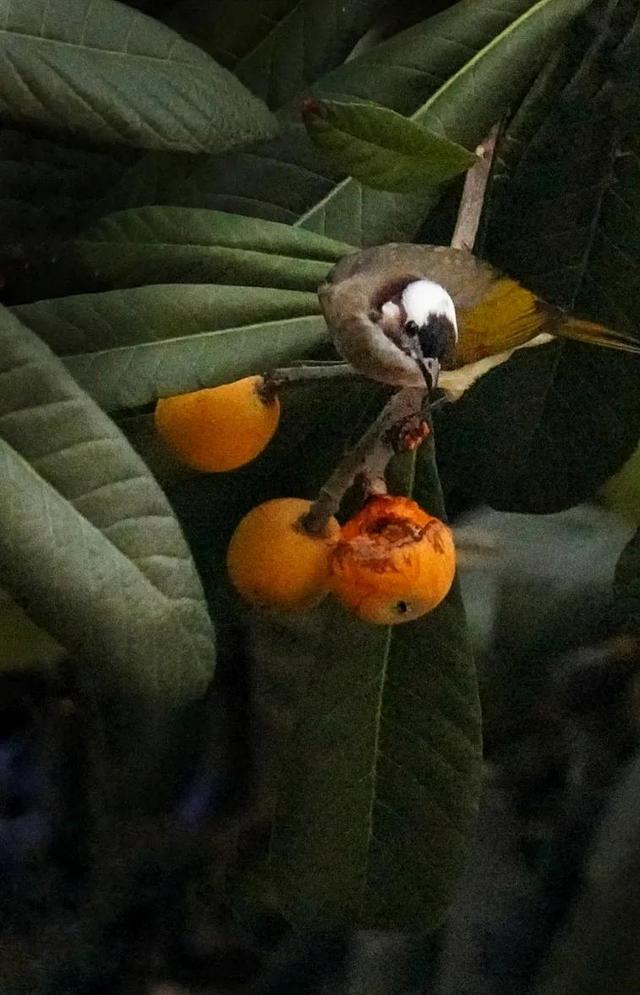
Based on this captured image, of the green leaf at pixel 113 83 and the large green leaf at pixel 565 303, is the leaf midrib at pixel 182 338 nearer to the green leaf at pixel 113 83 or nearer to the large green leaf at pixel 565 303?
the green leaf at pixel 113 83

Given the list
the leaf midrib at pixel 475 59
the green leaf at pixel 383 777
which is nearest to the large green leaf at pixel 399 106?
the leaf midrib at pixel 475 59

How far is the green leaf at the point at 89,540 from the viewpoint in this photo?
0.98ft

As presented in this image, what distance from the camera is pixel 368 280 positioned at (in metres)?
0.40

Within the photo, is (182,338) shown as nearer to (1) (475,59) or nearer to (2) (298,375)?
(2) (298,375)

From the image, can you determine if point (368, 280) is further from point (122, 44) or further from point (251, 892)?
point (251, 892)

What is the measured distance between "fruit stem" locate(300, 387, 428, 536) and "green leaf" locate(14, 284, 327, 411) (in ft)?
0.17

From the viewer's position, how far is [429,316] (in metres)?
0.46

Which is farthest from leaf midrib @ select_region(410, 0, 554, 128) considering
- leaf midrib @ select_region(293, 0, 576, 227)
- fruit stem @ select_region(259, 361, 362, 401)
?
fruit stem @ select_region(259, 361, 362, 401)

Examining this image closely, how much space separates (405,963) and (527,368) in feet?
1.45

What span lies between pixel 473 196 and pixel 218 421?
16 cm

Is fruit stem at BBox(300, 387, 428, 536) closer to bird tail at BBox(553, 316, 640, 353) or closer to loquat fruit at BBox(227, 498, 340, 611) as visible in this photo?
loquat fruit at BBox(227, 498, 340, 611)

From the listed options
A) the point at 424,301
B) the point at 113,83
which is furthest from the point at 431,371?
the point at 113,83

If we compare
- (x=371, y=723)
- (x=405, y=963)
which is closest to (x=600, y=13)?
(x=371, y=723)

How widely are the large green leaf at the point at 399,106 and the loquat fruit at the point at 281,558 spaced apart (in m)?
0.12
